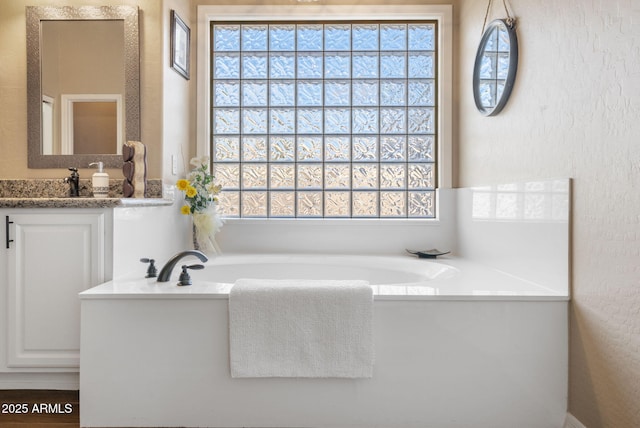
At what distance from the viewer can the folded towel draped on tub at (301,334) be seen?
1482 mm

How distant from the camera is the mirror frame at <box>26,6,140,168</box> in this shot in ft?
7.40

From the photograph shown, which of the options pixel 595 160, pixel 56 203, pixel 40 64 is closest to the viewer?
pixel 595 160

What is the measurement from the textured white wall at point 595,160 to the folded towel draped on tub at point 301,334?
0.74 meters

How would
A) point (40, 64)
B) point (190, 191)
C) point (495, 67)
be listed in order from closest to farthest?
point (495, 67) < point (40, 64) < point (190, 191)

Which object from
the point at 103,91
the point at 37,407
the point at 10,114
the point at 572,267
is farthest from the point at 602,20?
the point at 10,114

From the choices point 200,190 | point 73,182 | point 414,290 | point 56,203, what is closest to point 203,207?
point 200,190

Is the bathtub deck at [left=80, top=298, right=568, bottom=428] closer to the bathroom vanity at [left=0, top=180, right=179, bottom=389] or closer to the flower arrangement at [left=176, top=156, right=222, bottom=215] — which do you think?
the bathroom vanity at [left=0, top=180, right=179, bottom=389]

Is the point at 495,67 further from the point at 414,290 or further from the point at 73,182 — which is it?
the point at 73,182

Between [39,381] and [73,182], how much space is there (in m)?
0.97

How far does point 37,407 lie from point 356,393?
133 centimetres

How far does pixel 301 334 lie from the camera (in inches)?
58.6

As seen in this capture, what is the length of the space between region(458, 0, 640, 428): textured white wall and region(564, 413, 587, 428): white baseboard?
2 centimetres

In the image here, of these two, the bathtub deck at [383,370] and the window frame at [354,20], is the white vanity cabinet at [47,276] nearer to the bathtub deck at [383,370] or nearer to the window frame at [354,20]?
the bathtub deck at [383,370]

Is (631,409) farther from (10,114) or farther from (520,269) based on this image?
(10,114)
